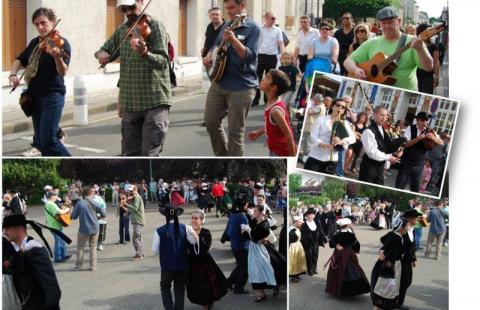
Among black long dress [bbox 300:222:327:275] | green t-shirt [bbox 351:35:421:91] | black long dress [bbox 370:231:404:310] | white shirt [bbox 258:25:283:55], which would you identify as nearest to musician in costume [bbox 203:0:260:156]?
green t-shirt [bbox 351:35:421:91]

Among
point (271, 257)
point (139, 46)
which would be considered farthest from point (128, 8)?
point (271, 257)

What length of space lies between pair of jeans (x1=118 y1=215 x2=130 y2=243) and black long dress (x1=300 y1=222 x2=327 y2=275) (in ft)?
3.76

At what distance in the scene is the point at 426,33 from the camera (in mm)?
5582

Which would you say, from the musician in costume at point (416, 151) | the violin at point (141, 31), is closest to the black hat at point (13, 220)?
the violin at point (141, 31)

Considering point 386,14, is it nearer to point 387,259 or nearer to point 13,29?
point 387,259

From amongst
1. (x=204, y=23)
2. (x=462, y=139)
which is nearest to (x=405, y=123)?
(x=462, y=139)

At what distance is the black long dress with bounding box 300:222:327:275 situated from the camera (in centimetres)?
571

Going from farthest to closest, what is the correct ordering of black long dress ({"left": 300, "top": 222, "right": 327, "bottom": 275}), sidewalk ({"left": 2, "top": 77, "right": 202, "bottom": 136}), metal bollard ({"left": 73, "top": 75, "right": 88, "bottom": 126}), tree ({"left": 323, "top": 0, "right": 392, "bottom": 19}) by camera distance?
tree ({"left": 323, "top": 0, "right": 392, "bottom": 19}), metal bollard ({"left": 73, "top": 75, "right": 88, "bottom": 126}), sidewalk ({"left": 2, "top": 77, "right": 202, "bottom": 136}), black long dress ({"left": 300, "top": 222, "right": 327, "bottom": 275})

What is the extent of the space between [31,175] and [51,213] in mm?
324

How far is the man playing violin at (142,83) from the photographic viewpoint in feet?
21.1

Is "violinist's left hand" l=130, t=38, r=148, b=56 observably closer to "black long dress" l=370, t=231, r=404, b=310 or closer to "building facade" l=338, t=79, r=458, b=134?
"building facade" l=338, t=79, r=458, b=134

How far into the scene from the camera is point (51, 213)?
543cm

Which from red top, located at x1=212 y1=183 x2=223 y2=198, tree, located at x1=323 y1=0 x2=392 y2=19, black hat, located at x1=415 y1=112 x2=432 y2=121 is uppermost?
tree, located at x1=323 y1=0 x2=392 y2=19

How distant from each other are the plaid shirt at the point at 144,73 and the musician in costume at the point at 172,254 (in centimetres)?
123
